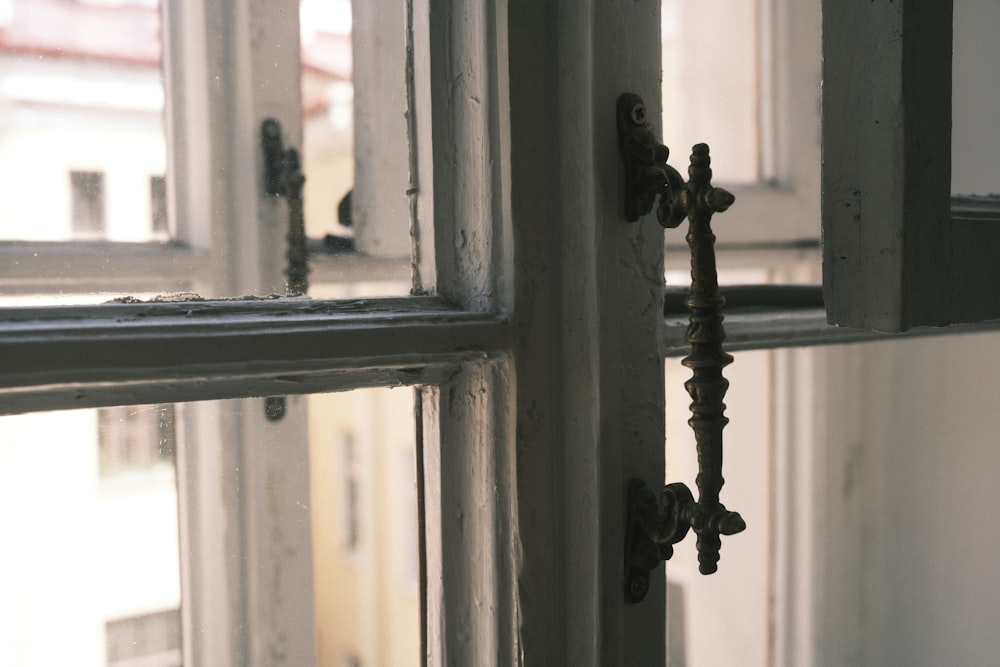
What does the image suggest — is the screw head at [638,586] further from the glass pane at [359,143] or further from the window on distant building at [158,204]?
the window on distant building at [158,204]

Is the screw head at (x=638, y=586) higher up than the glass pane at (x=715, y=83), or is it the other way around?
the glass pane at (x=715, y=83)

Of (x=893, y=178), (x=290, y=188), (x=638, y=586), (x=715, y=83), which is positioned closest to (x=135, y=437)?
(x=290, y=188)

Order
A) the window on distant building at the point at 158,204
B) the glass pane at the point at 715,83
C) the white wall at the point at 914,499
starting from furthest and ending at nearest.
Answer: the white wall at the point at 914,499 → the glass pane at the point at 715,83 → the window on distant building at the point at 158,204

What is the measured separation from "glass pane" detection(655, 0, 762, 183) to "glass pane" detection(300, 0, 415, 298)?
323 mm

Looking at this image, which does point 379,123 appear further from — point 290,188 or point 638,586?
point 638,586

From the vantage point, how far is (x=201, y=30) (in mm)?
519

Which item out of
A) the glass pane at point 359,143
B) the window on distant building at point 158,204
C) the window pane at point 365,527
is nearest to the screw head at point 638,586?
the window pane at point 365,527

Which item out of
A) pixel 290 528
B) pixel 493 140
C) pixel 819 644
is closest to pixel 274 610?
pixel 290 528

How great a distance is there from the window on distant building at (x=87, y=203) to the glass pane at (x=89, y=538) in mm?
107

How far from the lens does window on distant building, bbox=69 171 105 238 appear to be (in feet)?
1.61

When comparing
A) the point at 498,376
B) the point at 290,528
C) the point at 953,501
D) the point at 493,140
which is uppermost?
the point at 493,140

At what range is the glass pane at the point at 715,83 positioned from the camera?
822 mm

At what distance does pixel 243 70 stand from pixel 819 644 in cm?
81

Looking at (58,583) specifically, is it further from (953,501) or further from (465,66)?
(953,501)
